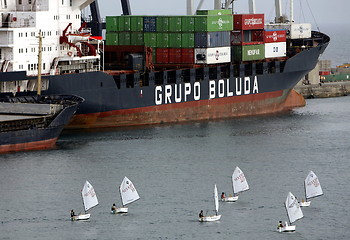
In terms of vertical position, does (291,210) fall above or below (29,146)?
below

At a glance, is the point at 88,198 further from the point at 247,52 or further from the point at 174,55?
the point at 247,52

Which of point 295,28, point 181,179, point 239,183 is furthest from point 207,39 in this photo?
point 239,183

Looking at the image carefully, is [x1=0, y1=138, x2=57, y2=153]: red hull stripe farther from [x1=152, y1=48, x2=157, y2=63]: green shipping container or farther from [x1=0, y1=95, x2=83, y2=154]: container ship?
[x1=152, y1=48, x2=157, y2=63]: green shipping container

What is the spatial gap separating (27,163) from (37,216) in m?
9.83

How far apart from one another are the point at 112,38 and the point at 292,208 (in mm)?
33520

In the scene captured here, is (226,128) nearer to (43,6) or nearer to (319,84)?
(43,6)

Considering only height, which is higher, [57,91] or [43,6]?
[43,6]

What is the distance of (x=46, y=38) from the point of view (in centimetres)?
6538

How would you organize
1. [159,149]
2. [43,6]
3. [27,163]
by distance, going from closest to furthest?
[27,163] < [159,149] < [43,6]

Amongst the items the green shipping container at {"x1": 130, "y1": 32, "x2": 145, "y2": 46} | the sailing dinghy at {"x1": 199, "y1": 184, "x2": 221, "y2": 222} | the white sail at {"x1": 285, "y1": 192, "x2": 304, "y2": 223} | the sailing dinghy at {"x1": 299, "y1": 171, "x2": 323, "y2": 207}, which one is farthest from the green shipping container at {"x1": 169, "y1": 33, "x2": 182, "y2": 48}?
the white sail at {"x1": 285, "y1": 192, "x2": 304, "y2": 223}

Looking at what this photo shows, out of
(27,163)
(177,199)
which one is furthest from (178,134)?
(177,199)

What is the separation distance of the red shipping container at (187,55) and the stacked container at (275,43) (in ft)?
25.1

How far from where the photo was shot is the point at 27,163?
54781mm

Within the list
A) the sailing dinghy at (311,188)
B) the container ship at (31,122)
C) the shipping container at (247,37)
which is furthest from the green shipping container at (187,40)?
the sailing dinghy at (311,188)
